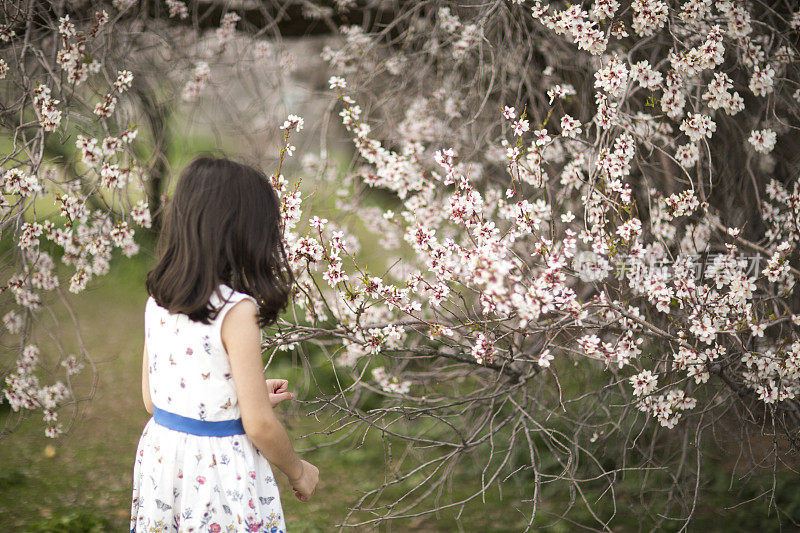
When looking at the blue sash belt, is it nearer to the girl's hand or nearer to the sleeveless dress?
the sleeveless dress

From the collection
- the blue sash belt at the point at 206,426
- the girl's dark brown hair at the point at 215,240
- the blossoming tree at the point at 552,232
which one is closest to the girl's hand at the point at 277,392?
the blue sash belt at the point at 206,426

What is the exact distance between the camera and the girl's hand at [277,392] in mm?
1634

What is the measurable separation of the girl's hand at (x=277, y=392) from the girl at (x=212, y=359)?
0.13m

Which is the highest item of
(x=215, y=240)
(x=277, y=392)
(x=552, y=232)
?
(x=215, y=240)

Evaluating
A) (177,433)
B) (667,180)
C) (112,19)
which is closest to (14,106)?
(112,19)

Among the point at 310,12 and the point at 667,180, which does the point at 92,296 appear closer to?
the point at 310,12

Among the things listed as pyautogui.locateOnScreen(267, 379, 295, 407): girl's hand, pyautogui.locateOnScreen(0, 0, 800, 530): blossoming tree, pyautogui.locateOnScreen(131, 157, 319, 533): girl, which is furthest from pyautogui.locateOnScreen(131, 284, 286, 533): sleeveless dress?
pyautogui.locateOnScreen(0, 0, 800, 530): blossoming tree

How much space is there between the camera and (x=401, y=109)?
418 centimetres

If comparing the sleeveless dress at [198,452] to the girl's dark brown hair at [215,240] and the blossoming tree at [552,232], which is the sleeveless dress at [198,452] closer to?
the girl's dark brown hair at [215,240]

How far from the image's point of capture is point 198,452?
150 centimetres

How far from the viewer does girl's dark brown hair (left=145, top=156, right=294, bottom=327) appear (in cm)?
146

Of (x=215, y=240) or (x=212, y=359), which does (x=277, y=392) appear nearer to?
(x=212, y=359)

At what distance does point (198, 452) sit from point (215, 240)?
0.45 meters

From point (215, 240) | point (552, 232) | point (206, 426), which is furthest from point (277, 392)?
point (552, 232)
